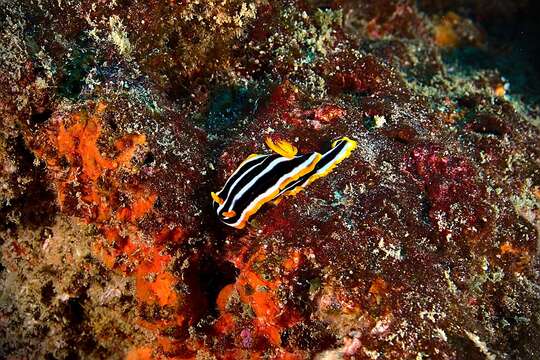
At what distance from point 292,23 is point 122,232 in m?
3.01

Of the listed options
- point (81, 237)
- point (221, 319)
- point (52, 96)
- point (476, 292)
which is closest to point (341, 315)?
point (221, 319)

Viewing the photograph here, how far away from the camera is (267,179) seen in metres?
3.36

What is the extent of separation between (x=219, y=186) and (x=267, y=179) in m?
0.70

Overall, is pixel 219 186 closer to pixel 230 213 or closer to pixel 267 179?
pixel 230 213

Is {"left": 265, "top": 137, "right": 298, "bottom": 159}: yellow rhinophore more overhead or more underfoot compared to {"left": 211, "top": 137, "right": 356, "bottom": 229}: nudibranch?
more overhead

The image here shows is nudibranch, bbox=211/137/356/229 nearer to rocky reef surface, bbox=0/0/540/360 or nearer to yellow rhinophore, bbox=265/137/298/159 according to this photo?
yellow rhinophore, bbox=265/137/298/159

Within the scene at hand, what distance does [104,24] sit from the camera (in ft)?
14.2

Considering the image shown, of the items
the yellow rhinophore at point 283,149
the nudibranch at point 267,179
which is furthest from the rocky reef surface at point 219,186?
the yellow rhinophore at point 283,149

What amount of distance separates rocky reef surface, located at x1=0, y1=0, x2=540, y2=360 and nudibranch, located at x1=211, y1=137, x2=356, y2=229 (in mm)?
182

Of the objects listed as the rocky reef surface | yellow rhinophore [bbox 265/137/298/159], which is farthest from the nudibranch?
the rocky reef surface

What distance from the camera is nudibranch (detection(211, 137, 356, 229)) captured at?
3367 millimetres

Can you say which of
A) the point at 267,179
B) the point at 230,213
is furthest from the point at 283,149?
the point at 230,213

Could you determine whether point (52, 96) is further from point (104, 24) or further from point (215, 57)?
point (215, 57)

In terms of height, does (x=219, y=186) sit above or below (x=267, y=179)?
above
